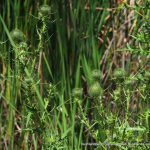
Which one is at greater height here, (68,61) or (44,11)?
(44,11)

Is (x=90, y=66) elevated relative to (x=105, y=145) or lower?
elevated

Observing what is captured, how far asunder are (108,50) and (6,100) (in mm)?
539

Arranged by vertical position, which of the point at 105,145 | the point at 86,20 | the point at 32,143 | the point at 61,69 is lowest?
the point at 32,143

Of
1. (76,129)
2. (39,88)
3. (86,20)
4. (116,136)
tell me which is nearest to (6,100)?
(39,88)

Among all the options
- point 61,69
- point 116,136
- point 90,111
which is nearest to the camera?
point 116,136

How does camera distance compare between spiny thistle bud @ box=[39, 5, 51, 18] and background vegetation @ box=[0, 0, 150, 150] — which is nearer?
spiny thistle bud @ box=[39, 5, 51, 18]

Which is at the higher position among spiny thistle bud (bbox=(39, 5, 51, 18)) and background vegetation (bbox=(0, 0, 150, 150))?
spiny thistle bud (bbox=(39, 5, 51, 18))

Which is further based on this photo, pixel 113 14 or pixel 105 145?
pixel 113 14

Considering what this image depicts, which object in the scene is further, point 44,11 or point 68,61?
point 68,61

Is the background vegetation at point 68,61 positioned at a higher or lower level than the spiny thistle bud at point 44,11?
lower

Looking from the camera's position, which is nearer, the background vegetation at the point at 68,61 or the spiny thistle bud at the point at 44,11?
the spiny thistle bud at the point at 44,11

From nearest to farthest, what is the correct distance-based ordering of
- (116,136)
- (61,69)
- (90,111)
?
(116,136) → (61,69) → (90,111)

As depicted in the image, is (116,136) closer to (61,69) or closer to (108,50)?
(61,69)

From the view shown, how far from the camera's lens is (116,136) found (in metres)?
1.83
